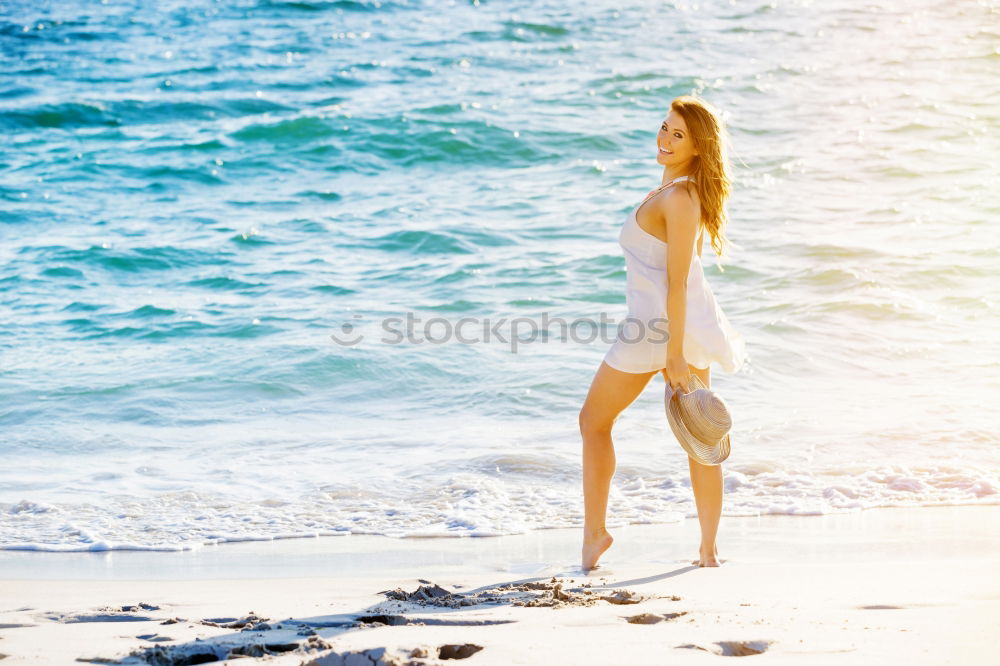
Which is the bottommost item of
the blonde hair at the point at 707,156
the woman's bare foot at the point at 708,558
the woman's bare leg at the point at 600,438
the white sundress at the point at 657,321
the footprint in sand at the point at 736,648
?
the woman's bare foot at the point at 708,558

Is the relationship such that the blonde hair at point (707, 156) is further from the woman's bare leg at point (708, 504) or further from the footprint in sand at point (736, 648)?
the footprint in sand at point (736, 648)

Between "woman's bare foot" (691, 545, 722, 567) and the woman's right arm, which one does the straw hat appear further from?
"woman's bare foot" (691, 545, 722, 567)

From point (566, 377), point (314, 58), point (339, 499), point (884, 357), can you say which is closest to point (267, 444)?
point (339, 499)

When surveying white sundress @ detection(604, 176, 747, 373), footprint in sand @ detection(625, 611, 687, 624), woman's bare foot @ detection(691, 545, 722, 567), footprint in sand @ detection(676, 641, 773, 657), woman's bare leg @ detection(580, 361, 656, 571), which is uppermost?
white sundress @ detection(604, 176, 747, 373)

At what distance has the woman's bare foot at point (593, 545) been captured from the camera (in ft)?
12.9

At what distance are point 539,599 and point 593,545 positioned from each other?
65cm

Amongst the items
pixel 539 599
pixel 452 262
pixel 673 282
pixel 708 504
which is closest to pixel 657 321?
pixel 673 282

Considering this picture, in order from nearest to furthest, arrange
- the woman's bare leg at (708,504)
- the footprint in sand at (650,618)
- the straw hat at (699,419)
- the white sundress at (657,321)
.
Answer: the footprint in sand at (650,618)
the straw hat at (699,419)
the white sundress at (657,321)
the woman's bare leg at (708,504)

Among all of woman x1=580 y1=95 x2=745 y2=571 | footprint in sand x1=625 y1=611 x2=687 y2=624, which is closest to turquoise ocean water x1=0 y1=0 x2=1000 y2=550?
woman x1=580 y1=95 x2=745 y2=571

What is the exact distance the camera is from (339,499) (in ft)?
17.7

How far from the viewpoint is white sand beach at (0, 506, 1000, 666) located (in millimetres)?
2746

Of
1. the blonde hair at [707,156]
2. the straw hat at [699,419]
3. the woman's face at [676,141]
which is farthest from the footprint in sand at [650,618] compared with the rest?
the woman's face at [676,141]

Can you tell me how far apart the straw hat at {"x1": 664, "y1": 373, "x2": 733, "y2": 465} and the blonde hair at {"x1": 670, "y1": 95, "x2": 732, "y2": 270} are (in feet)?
2.10

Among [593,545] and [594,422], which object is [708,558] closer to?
[593,545]
